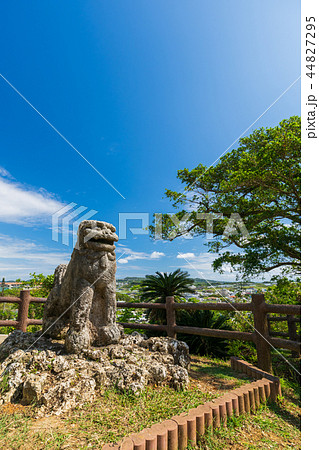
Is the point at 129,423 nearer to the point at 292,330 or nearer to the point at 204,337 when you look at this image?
the point at 204,337

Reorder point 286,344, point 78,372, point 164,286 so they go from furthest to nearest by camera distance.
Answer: point 164,286, point 286,344, point 78,372

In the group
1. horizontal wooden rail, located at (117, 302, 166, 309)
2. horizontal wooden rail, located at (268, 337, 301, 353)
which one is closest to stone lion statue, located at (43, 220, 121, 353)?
horizontal wooden rail, located at (117, 302, 166, 309)

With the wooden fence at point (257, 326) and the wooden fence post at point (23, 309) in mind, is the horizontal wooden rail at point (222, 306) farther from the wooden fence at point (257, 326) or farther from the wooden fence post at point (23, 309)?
the wooden fence post at point (23, 309)

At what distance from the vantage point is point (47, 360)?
3186 mm

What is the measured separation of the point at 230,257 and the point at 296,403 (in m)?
4.73

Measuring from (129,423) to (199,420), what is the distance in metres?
0.69

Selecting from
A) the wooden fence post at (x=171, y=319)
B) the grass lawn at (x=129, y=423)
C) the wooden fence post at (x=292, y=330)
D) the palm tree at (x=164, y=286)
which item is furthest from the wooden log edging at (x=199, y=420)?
the palm tree at (x=164, y=286)

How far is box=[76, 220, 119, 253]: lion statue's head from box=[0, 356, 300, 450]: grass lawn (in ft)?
6.34

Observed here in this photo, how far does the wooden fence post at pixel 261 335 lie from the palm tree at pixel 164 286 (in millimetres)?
3364

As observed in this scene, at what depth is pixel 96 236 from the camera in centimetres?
382

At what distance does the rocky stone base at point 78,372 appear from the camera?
9.00ft

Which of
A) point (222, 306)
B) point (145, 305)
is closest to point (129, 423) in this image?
point (222, 306)
